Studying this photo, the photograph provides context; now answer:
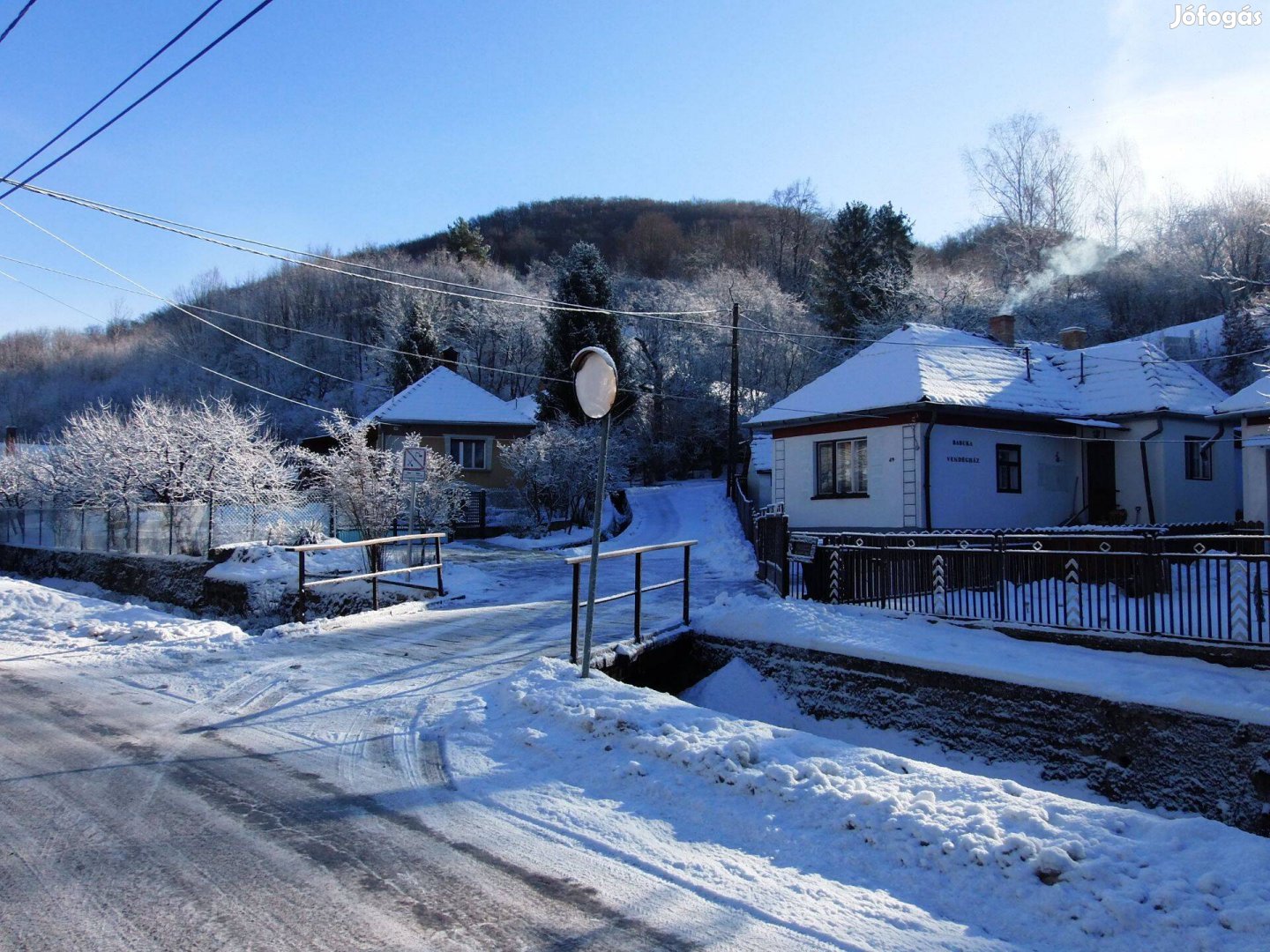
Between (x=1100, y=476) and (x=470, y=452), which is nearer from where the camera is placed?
(x=1100, y=476)

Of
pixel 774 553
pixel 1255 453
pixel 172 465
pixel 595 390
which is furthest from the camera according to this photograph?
pixel 172 465

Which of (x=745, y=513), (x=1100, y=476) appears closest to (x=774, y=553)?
(x=745, y=513)

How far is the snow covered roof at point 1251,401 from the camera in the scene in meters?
15.8

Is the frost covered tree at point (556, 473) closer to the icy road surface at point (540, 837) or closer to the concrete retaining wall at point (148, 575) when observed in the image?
the concrete retaining wall at point (148, 575)

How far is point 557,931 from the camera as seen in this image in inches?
147

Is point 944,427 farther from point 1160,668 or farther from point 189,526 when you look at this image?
point 189,526

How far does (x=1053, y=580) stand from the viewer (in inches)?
427

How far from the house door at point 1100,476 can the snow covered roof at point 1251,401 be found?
16.8ft

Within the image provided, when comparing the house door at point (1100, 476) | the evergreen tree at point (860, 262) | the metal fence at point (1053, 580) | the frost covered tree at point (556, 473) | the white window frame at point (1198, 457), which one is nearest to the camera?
the metal fence at point (1053, 580)

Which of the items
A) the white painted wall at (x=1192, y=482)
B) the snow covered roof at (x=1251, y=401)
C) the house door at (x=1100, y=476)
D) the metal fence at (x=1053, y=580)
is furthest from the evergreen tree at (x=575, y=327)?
the metal fence at (x=1053, y=580)

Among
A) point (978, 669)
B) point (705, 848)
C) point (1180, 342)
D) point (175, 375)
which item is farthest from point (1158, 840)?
point (175, 375)

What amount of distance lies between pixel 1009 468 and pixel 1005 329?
622cm

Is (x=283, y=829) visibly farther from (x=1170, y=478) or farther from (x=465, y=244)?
(x=465, y=244)

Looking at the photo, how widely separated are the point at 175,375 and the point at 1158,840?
71019 mm
